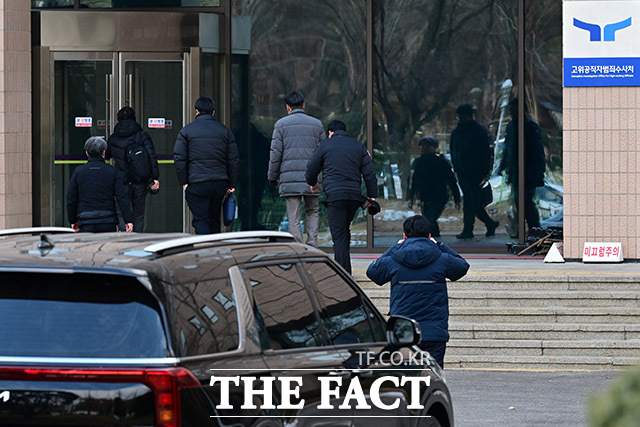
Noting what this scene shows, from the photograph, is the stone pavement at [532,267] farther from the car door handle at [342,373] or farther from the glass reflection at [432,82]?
the car door handle at [342,373]

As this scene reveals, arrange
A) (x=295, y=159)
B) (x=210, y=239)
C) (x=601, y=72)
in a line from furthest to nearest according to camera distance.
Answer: (x=601, y=72), (x=295, y=159), (x=210, y=239)

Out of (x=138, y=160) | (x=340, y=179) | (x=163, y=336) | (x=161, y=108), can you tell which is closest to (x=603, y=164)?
(x=340, y=179)

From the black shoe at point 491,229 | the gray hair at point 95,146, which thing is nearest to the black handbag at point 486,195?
the black shoe at point 491,229

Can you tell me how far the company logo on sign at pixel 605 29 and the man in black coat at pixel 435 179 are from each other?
3049 millimetres

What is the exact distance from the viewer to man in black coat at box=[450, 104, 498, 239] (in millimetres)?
16500

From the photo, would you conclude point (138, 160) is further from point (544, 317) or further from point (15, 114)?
point (544, 317)

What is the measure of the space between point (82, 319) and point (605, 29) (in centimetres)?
1101

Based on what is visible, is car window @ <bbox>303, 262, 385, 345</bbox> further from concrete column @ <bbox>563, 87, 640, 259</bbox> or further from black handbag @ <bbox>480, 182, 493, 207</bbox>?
black handbag @ <bbox>480, 182, 493, 207</bbox>

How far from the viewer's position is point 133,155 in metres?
14.1

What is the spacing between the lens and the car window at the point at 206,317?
4.32 meters

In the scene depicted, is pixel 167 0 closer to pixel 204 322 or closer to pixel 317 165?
pixel 317 165

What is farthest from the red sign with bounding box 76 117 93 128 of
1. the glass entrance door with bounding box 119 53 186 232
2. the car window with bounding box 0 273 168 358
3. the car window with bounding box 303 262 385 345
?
the car window with bounding box 0 273 168 358

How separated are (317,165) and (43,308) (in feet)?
28.0

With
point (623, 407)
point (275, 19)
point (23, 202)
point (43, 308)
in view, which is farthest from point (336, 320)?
point (275, 19)
